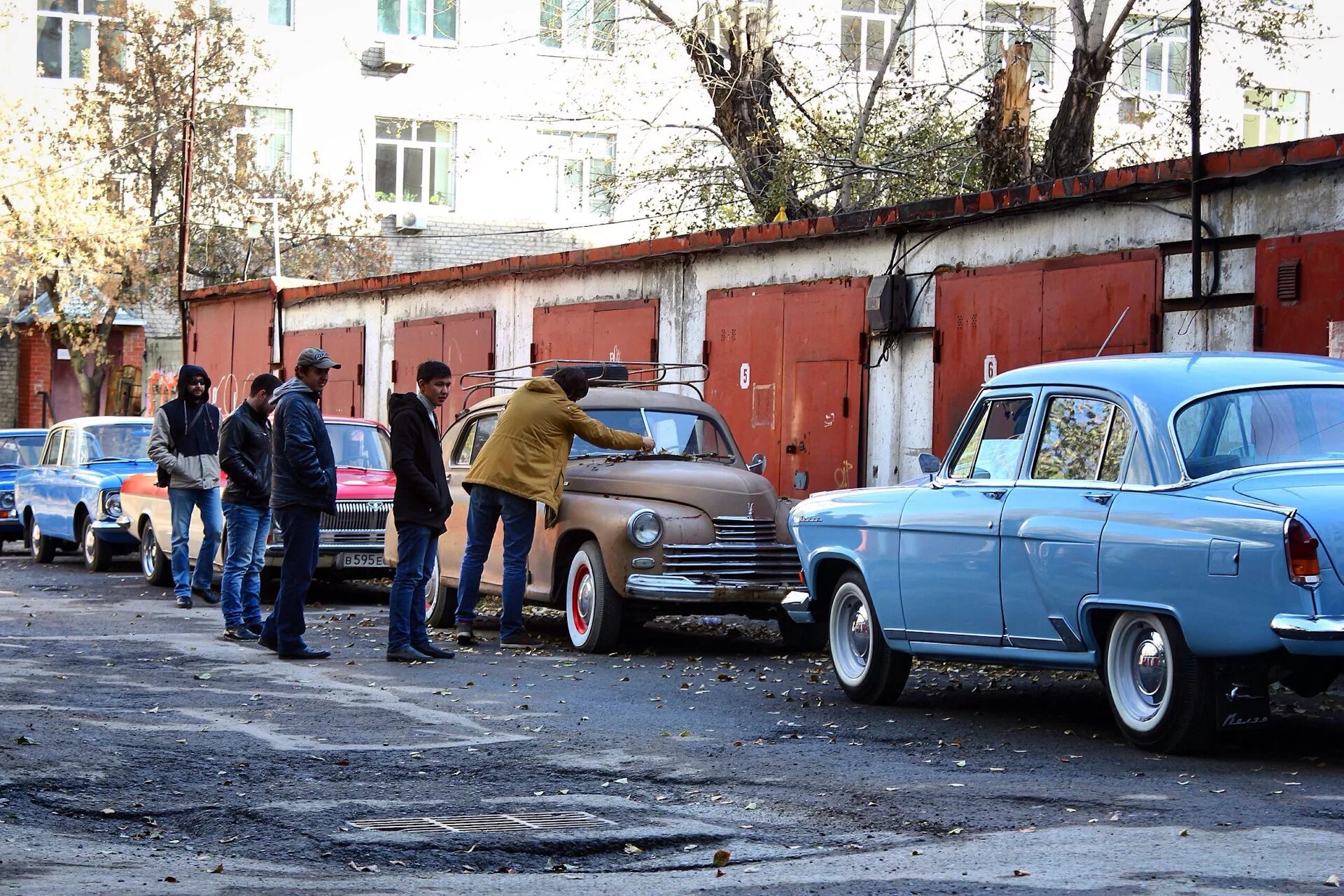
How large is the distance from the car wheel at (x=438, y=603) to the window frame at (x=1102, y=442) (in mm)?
6422

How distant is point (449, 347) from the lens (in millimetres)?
25141

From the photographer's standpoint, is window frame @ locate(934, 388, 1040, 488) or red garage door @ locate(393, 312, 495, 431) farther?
red garage door @ locate(393, 312, 495, 431)

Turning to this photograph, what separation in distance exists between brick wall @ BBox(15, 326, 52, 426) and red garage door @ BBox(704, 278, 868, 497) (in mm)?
33265

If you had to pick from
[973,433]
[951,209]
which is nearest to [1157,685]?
[973,433]

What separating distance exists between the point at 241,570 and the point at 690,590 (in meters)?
3.48

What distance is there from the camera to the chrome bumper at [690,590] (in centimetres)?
1208

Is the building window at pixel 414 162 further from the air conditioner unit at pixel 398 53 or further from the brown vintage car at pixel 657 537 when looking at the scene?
the brown vintage car at pixel 657 537

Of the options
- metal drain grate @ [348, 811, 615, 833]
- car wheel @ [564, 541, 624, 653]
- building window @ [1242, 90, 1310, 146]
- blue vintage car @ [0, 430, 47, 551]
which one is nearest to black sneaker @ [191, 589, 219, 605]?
car wheel @ [564, 541, 624, 653]

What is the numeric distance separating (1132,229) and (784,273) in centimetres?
Result: 476

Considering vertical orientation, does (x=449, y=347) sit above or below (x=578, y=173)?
below

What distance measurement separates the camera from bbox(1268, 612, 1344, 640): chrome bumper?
7031mm

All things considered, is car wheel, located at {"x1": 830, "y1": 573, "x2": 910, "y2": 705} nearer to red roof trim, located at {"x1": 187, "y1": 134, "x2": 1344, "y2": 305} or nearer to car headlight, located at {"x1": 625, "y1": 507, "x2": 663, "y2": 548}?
car headlight, located at {"x1": 625, "y1": 507, "x2": 663, "y2": 548}

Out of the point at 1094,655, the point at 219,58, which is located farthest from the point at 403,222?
the point at 1094,655

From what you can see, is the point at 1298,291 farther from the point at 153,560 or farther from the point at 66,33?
the point at 66,33
